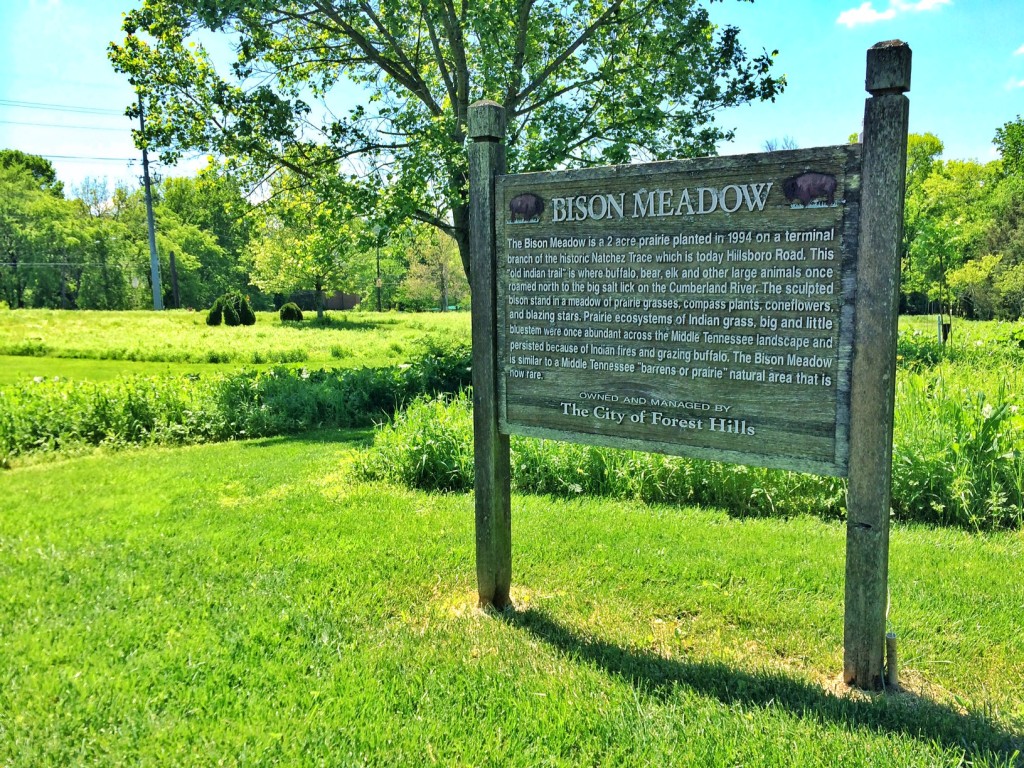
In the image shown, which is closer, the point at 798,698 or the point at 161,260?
the point at 798,698

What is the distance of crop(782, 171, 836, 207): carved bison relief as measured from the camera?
2977 mm

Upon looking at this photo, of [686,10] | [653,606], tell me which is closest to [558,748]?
[653,606]

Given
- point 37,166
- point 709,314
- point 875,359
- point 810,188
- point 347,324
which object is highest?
point 37,166

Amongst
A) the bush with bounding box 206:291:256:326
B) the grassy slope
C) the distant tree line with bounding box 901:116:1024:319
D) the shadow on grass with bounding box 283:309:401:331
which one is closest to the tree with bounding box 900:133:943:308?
the distant tree line with bounding box 901:116:1024:319

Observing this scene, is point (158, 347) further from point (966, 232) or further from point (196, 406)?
point (966, 232)

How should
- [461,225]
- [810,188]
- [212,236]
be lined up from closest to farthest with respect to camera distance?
1. [810,188]
2. [461,225]
3. [212,236]

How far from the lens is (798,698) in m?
3.11

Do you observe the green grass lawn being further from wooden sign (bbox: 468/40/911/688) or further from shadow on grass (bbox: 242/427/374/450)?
wooden sign (bbox: 468/40/911/688)

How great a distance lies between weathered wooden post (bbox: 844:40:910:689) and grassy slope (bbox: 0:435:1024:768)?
322 mm

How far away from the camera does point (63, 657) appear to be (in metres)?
3.61

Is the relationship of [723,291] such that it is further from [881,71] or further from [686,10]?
[686,10]

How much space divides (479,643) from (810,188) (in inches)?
105

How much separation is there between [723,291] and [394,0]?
11496 mm

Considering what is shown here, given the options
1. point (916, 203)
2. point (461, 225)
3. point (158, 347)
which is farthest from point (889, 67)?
point (916, 203)
